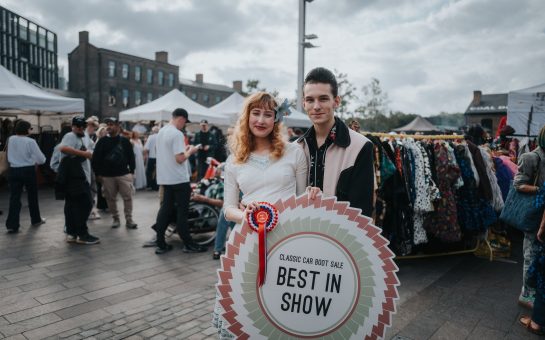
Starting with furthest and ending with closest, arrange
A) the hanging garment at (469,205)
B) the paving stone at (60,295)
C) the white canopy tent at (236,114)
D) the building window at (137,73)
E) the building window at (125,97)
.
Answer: the building window at (137,73), the building window at (125,97), the white canopy tent at (236,114), the hanging garment at (469,205), the paving stone at (60,295)

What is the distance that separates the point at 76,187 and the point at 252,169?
14.6 ft

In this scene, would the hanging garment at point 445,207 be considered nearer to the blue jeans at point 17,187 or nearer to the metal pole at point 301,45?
the blue jeans at point 17,187

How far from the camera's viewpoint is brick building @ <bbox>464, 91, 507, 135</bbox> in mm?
46450

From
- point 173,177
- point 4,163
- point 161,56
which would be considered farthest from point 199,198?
point 161,56

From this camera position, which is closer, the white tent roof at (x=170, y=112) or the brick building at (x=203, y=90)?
the white tent roof at (x=170, y=112)

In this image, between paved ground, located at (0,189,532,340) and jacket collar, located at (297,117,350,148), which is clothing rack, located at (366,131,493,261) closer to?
paved ground, located at (0,189,532,340)

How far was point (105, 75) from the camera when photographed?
136 feet

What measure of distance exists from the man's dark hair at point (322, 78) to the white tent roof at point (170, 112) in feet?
37.2

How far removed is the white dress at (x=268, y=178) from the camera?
1997 mm

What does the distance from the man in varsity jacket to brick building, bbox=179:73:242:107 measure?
52020mm

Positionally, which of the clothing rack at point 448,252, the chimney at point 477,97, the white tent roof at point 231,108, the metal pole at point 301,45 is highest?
the chimney at point 477,97

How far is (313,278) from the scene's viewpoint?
1679 mm

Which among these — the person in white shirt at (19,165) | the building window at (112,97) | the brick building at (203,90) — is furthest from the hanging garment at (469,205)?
the brick building at (203,90)

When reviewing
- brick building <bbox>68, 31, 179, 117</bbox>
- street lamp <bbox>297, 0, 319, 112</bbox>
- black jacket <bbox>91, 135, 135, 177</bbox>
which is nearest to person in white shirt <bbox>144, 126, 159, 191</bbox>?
black jacket <bbox>91, 135, 135, 177</bbox>
